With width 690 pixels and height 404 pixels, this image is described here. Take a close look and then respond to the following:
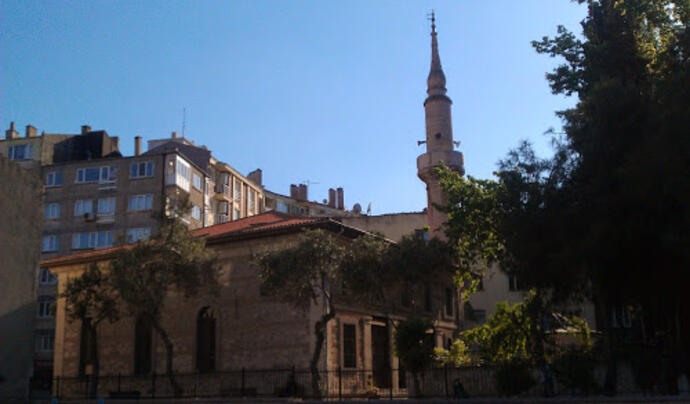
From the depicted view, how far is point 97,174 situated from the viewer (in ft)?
152

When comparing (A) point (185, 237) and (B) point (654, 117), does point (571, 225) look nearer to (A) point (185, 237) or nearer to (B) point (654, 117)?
(B) point (654, 117)

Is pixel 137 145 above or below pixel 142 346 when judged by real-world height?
above

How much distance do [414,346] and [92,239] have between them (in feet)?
100

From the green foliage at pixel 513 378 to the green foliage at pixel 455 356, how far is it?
4366 millimetres

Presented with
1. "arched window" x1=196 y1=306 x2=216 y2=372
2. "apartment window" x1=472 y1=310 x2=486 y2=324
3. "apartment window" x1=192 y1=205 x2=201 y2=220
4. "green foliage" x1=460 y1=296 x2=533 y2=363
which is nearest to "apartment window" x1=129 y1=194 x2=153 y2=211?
"apartment window" x1=192 y1=205 x2=201 y2=220

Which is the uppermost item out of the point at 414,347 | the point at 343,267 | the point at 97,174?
the point at 97,174

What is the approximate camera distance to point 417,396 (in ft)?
66.0

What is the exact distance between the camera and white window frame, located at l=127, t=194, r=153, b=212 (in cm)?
4472

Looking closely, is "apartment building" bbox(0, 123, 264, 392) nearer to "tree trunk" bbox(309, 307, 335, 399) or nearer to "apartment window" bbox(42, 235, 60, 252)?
"apartment window" bbox(42, 235, 60, 252)

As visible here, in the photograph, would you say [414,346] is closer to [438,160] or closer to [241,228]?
[241,228]

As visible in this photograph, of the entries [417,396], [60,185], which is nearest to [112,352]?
[417,396]

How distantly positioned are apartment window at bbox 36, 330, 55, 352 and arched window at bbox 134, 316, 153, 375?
55.9ft

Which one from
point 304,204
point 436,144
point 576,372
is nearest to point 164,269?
point 576,372

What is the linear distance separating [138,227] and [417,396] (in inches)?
1134
